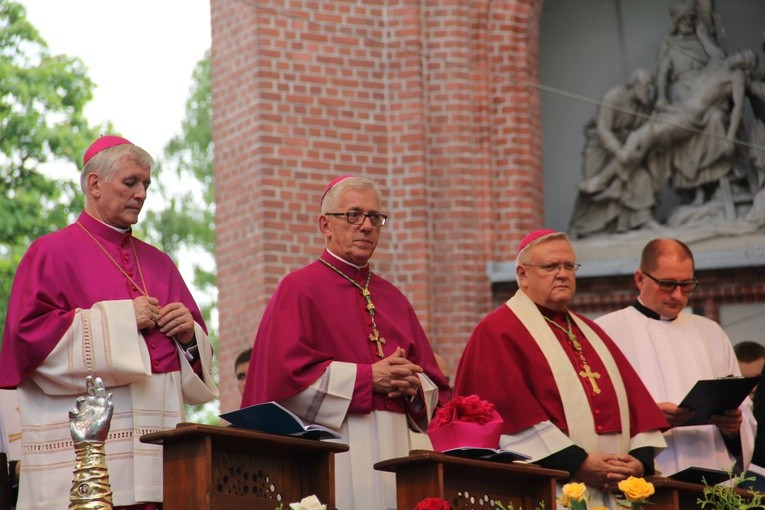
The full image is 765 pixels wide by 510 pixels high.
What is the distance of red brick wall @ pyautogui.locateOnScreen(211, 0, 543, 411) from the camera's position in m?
11.7

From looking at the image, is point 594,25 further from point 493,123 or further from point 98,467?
point 98,467

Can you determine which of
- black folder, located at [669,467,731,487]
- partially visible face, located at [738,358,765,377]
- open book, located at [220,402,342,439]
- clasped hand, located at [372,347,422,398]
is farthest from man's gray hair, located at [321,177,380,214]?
partially visible face, located at [738,358,765,377]

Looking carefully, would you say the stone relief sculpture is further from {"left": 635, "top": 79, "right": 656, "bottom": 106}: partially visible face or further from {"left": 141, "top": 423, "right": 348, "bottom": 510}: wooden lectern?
{"left": 141, "top": 423, "right": 348, "bottom": 510}: wooden lectern

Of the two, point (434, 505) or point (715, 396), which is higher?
point (715, 396)

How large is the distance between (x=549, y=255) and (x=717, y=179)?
568cm

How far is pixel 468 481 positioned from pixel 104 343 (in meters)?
1.57

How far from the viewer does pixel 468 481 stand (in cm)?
604

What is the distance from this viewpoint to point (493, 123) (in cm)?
1241

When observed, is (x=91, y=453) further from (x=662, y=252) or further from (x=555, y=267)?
(x=662, y=252)

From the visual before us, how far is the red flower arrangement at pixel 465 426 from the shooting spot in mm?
6027

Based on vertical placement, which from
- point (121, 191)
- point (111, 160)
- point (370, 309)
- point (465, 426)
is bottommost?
point (465, 426)

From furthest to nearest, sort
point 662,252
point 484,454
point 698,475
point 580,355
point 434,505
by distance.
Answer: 1. point 662,252
2. point 580,355
3. point 698,475
4. point 484,454
5. point 434,505

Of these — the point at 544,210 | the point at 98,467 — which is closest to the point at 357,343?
the point at 98,467

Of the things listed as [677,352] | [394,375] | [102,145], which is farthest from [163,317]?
[677,352]
